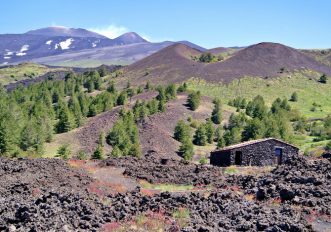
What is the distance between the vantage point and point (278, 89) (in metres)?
125

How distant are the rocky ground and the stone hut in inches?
499

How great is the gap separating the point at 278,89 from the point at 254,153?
76578mm

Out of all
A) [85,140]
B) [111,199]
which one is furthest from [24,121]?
[111,199]

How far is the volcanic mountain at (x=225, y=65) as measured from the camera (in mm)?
136500

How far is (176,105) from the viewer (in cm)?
9456

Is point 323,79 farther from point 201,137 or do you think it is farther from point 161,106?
point 201,137

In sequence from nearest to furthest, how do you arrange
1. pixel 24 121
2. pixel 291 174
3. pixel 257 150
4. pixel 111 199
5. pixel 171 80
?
pixel 111 199, pixel 291 174, pixel 257 150, pixel 24 121, pixel 171 80

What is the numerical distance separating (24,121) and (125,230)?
2106 inches

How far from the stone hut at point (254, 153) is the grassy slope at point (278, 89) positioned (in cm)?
5588

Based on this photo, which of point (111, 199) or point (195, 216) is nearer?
point (195, 216)

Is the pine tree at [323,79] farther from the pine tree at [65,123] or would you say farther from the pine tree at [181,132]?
the pine tree at [65,123]

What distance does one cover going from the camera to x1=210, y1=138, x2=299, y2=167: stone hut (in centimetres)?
5114

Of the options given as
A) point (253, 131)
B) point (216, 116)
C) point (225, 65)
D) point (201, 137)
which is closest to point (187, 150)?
point (201, 137)

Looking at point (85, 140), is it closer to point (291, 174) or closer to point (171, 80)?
point (291, 174)
